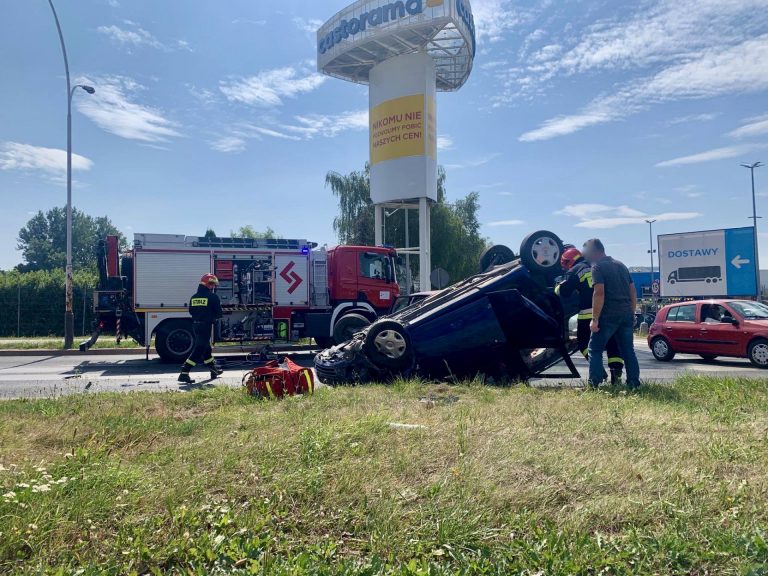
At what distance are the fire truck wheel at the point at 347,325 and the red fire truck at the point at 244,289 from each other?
0.08 feet

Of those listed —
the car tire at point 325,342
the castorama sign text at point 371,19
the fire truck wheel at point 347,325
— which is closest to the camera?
the fire truck wheel at point 347,325

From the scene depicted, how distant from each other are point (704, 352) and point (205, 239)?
40.4 feet

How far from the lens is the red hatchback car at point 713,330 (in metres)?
11.3

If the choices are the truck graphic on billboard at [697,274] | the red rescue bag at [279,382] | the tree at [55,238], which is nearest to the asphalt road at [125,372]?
the red rescue bag at [279,382]

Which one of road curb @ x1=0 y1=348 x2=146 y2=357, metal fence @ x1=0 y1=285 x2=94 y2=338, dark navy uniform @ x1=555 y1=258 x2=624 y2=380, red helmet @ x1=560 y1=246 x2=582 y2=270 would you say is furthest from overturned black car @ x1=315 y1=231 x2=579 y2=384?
metal fence @ x1=0 y1=285 x2=94 y2=338

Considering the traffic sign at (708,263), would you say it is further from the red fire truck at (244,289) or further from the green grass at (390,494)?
the green grass at (390,494)

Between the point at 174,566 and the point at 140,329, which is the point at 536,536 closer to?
the point at 174,566

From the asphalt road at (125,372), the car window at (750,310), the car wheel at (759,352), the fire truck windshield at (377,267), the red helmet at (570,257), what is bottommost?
the asphalt road at (125,372)

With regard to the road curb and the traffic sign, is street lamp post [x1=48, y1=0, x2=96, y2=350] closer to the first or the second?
the road curb

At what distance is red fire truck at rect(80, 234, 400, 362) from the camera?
13.4m

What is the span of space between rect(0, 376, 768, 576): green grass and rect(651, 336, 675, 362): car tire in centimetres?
894

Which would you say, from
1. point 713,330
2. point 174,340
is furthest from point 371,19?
point 713,330

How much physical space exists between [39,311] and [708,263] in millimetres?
30285

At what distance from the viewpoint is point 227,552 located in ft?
8.16
